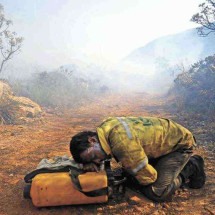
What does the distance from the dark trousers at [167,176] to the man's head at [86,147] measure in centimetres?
65

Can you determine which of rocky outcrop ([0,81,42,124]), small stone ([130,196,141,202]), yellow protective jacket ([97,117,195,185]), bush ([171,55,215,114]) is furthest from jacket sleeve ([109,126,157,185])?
rocky outcrop ([0,81,42,124])

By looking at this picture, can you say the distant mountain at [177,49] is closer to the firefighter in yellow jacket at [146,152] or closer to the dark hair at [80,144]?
the firefighter in yellow jacket at [146,152]

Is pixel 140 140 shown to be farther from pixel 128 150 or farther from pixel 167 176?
pixel 167 176

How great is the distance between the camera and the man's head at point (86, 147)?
112 inches

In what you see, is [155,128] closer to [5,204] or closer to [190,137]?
[190,137]

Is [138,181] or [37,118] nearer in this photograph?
[138,181]

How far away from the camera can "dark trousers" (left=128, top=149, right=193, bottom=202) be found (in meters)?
3.24

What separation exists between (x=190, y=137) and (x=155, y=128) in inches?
20.4

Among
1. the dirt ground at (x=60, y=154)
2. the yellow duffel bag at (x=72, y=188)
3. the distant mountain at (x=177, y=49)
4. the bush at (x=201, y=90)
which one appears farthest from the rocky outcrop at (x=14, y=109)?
the distant mountain at (x=177, y=49)

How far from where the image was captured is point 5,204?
3.40 metres

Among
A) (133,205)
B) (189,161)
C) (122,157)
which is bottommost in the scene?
(133,205)

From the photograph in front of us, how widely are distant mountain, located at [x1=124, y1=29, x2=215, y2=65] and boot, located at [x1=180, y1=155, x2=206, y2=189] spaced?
31.9 m

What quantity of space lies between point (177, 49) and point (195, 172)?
47.5 m

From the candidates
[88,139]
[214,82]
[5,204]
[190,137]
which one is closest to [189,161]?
[190,137]
